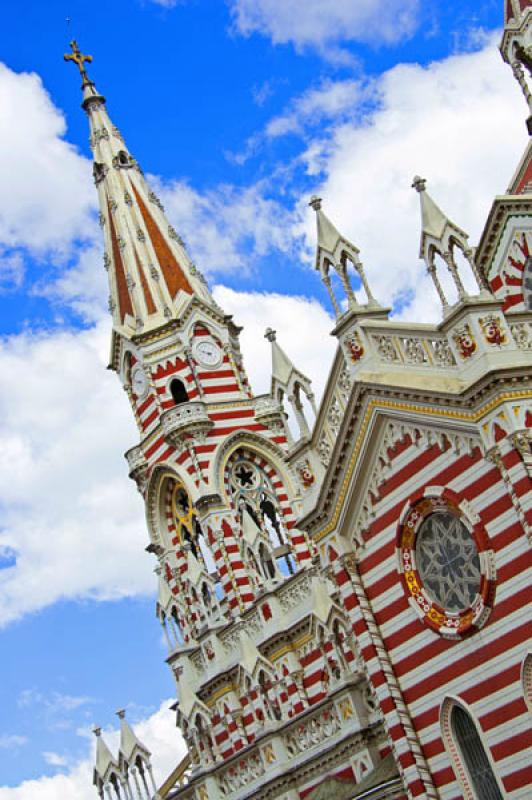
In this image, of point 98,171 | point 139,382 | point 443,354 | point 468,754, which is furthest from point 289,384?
point 98,171

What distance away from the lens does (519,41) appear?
26859 mm

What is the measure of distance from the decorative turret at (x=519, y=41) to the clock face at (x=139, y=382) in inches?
514

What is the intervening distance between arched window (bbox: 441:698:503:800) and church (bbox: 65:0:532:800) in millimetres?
35

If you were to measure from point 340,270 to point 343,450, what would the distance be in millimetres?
3263

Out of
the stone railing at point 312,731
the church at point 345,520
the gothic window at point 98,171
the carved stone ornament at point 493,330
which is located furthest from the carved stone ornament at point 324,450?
the gothic window at point 98,171

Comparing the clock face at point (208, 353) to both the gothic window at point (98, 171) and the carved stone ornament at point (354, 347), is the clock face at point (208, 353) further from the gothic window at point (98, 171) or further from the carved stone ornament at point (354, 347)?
the carved stone ornament at point (354, 347)

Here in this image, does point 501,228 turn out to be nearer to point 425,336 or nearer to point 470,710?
point 425,336

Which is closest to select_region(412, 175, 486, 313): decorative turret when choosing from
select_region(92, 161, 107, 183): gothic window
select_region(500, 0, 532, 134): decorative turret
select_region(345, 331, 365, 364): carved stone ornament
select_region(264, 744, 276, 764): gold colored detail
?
select_region(345, 331, 365, 364): carved stone ornament

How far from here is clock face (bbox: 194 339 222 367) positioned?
114 ft

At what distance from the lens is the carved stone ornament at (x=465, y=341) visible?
61.9 ft

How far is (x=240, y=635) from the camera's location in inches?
1190

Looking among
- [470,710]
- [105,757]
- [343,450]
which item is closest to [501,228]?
[343,450]

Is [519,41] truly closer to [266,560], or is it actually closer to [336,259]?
[336,259]

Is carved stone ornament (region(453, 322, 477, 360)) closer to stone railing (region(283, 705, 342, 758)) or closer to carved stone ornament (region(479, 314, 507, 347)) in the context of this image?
carved stone ornament (region(479, 314, 507, 347))
